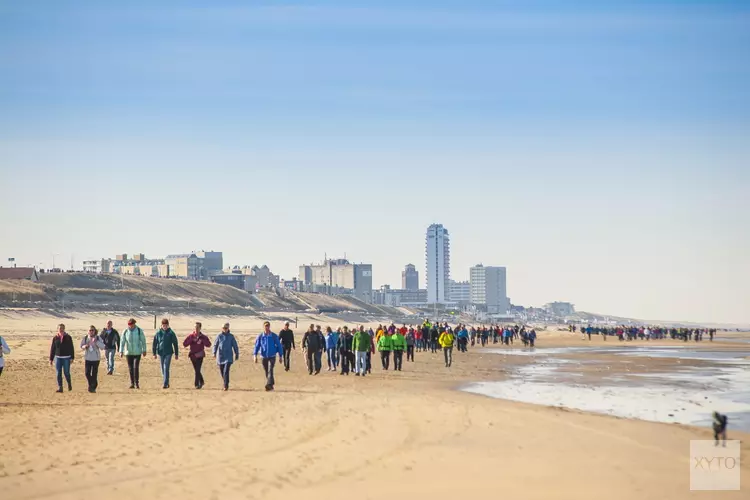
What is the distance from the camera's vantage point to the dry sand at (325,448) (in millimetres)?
10148

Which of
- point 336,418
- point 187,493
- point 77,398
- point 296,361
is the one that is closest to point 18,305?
point 296,361

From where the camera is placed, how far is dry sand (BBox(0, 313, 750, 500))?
10148mm

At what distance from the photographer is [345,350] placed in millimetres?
28031

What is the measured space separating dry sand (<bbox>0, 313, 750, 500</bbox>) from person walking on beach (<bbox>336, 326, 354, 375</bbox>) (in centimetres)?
657

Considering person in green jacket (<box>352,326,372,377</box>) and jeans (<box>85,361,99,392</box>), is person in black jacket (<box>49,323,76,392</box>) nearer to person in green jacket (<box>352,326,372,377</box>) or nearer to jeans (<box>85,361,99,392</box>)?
jeans (<box>85,361,99,392</box>)

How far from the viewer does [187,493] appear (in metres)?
9.62

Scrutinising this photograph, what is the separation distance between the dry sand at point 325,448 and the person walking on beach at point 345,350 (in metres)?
6.57

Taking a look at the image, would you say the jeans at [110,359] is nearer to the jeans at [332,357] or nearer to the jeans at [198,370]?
the jeans at [198,370]

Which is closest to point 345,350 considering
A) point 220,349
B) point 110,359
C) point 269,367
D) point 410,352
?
point 269,367

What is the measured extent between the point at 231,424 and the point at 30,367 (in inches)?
675

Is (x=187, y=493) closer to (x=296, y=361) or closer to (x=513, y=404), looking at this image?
(x=513, y=404)

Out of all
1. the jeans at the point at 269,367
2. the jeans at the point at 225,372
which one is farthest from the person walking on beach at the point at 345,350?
the jeans at the point at 225,372

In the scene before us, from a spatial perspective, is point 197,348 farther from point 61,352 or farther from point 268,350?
point 61,352

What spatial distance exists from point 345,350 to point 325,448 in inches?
606
